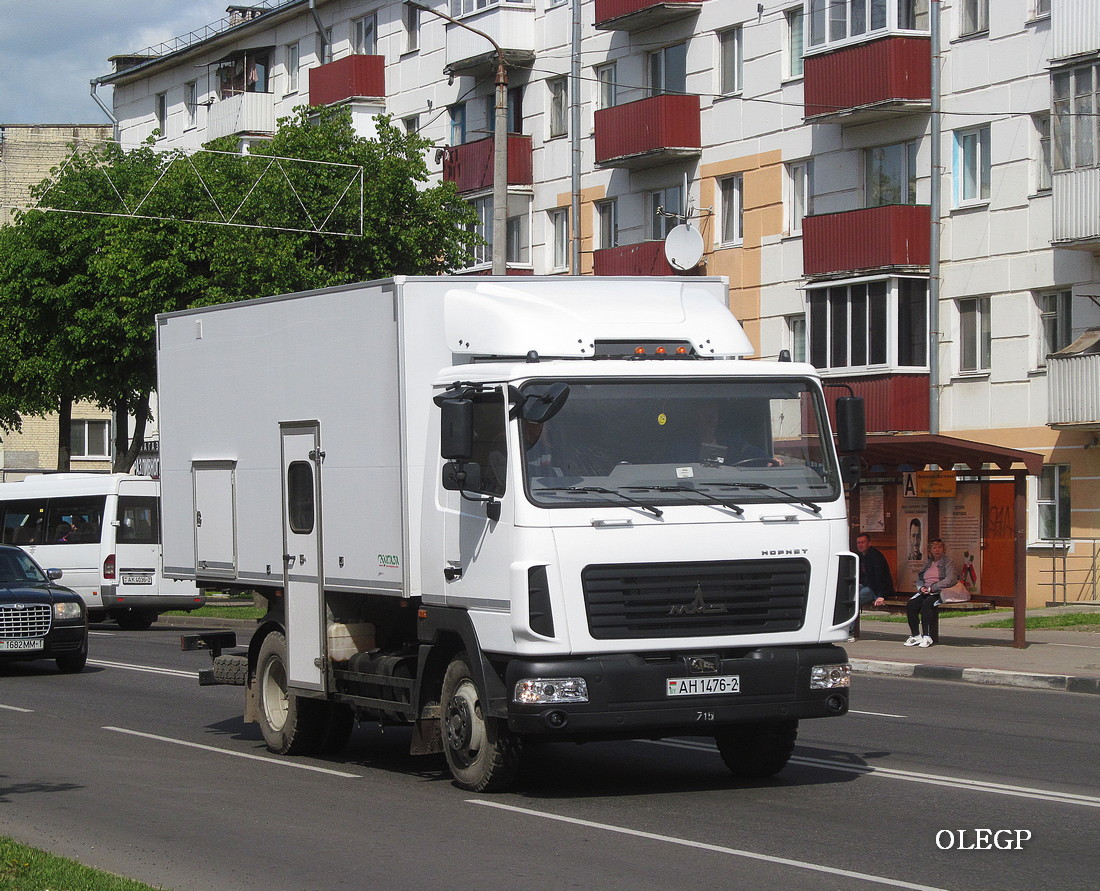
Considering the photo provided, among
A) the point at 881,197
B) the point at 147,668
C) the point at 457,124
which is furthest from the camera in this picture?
the point at 457,124

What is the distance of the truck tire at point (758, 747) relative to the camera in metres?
10.6

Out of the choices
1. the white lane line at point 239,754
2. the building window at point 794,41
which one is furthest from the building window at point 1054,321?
the white lane line at point 239,754

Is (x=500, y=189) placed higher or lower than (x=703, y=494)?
higher

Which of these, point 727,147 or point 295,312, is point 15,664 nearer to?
point 295,312

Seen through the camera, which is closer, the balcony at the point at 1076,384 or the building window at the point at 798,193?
Answer: the balcony at the point at 1076,384

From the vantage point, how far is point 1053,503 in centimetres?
3041

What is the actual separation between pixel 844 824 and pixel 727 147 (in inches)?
1175

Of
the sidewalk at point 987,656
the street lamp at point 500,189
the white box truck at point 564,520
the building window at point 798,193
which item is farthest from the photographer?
the building window at point 798,193

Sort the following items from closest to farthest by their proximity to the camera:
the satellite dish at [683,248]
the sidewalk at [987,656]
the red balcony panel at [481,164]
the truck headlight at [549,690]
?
1. the truck headlight at [549,690]
2. the sidewalk at [987,656]
3. the satellite dish at [683,248]
4. the red balcony panel at [481,164]

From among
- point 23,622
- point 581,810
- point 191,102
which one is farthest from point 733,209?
point 191,102

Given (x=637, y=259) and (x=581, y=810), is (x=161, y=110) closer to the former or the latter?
(x=637, y=259)

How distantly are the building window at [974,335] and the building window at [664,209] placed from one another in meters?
8.14

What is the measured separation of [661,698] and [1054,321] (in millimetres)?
22825

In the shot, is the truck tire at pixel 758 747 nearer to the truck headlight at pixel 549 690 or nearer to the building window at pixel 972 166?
the truck headlight at pixel 549 690
